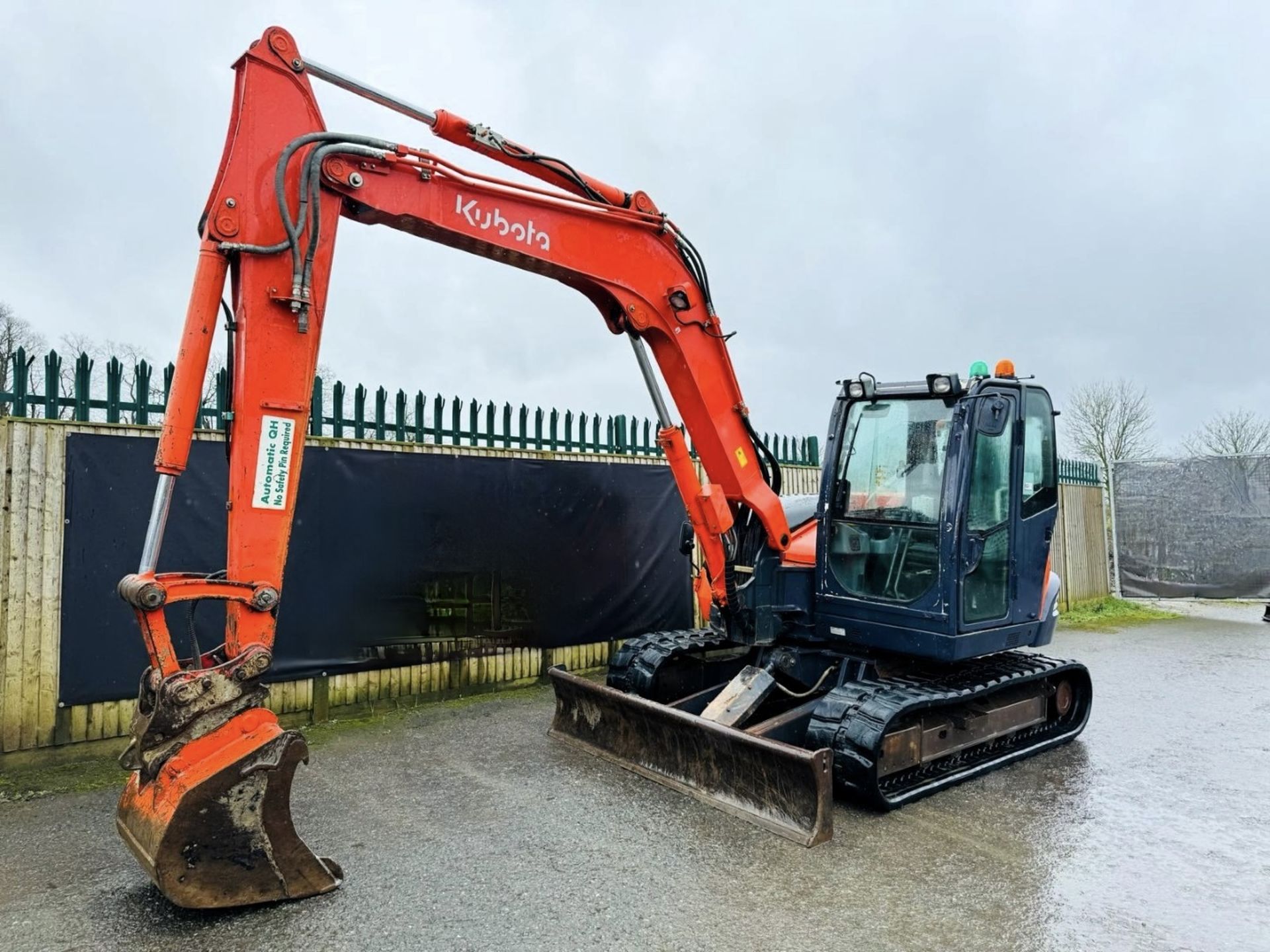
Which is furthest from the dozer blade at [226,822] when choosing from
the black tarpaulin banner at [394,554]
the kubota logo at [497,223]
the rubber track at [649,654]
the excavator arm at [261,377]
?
the rubber track at [649,654]

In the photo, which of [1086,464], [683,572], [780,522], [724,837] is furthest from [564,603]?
[1086,464]

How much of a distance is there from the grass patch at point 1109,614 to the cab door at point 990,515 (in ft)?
23.1

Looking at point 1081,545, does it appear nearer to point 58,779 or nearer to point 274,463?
point 274,463

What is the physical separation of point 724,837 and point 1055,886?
56.4 inches

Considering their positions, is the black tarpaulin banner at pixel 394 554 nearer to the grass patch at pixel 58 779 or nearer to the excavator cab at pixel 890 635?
the grass patch at pixel 58 779

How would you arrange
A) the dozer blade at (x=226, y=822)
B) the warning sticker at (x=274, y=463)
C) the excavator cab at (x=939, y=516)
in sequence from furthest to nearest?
the excavator cab at (x=939, y=516) < the warning sticker at (x=274, y=463) < the dozer blade at (x=226, y=822)

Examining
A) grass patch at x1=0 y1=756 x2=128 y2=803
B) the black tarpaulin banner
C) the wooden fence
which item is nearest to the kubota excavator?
the black tarpaulin banner

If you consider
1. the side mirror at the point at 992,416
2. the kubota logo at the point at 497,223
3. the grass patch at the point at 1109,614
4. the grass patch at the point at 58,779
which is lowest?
the grass patch at the point at 58,779

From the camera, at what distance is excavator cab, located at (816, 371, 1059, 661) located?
473cm

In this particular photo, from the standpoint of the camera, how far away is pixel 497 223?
167 inches

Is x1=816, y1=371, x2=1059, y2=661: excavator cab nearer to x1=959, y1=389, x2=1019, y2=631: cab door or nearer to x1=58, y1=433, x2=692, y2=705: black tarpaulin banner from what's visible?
x1=959, y1=389, x2=1019, y2=631: cab door

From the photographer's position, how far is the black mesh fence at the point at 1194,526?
12.5 metres

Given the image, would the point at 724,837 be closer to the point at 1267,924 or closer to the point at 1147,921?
the point at 1147,921

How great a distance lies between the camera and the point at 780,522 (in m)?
5.38
